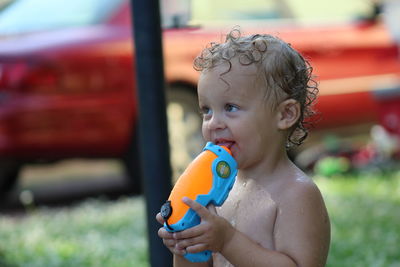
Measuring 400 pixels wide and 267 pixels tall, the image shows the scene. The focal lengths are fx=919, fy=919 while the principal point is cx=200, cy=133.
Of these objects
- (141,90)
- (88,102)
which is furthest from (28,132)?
(141,90)

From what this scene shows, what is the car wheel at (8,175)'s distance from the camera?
22.4 feet

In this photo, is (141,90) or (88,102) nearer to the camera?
(141,90)

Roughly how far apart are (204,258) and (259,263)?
5.3 inches

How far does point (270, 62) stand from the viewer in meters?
2.34

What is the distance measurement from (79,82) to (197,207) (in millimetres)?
4604

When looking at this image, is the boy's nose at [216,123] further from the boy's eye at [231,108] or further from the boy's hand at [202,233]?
the boy's hand at [202,233]

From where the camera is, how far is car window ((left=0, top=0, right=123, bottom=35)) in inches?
269

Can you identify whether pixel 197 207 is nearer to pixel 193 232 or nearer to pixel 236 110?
pixel 193 232

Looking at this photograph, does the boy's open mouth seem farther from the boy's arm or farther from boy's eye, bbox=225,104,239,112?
the boy's arm

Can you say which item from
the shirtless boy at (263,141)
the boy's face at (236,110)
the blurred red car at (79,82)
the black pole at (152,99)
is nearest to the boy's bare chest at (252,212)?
the shirtless boy at (263,141)

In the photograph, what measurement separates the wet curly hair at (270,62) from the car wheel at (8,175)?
459cm

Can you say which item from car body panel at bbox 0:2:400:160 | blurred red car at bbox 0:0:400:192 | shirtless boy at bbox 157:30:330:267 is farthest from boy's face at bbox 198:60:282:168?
car body panel at bbox 0:2:400:160

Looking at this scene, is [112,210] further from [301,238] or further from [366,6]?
[301,238]

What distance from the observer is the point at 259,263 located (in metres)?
2.24
